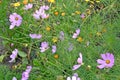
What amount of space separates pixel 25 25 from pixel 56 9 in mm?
232

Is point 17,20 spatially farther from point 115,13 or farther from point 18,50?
point 115,13

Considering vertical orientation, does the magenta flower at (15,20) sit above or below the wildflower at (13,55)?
above

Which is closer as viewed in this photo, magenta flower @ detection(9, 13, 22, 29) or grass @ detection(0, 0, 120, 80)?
grass @ detection(0, 0, 120, 80)

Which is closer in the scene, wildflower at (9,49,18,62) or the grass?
the grass

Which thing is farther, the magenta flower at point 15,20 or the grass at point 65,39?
the magenta flower at point 15,20

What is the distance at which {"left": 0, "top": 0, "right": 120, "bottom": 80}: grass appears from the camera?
166 cm

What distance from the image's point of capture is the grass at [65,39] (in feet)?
5.44

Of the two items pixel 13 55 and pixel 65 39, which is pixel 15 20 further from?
pixel 65 39

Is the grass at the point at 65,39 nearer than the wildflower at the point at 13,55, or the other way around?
the grass at the point at 65,39

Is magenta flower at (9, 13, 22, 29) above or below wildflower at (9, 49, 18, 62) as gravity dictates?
above

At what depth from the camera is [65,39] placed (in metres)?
1.69

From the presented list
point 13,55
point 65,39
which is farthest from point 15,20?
point 65,39

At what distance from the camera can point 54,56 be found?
175cm

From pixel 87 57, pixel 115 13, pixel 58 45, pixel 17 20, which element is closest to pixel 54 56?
pixel 58 45
